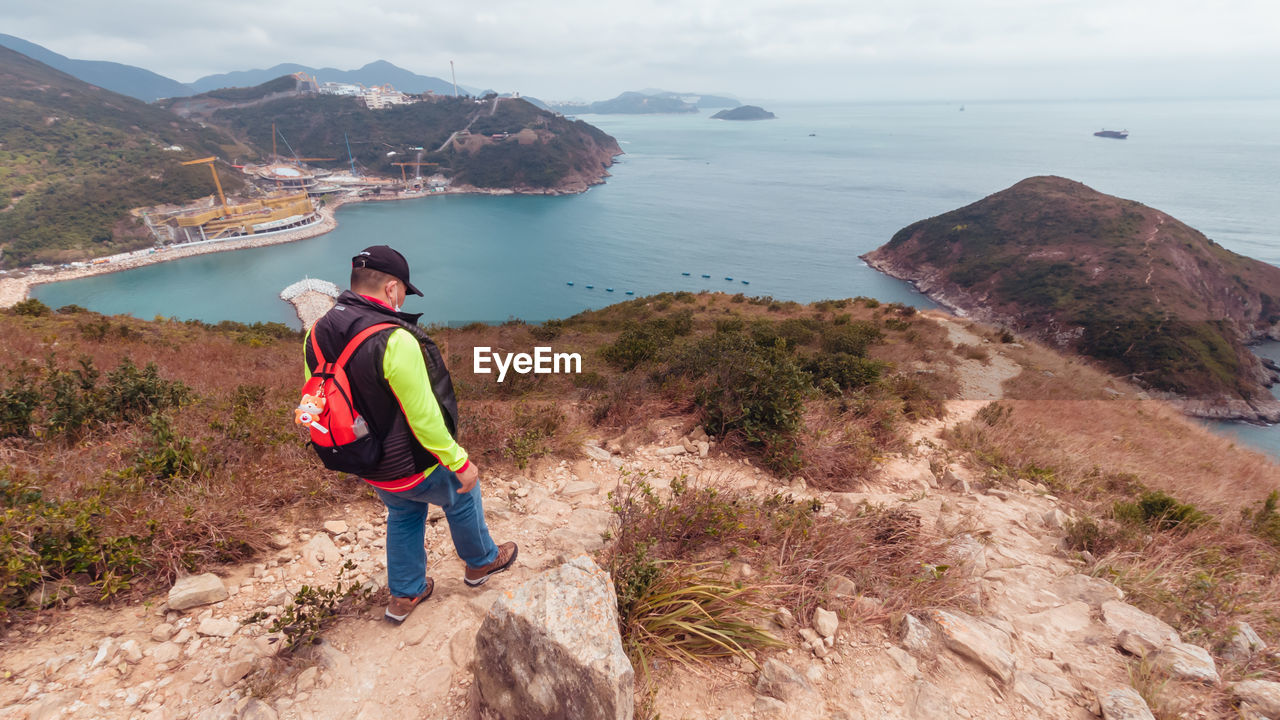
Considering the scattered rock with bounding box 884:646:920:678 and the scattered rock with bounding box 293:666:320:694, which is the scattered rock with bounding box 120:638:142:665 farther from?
the scattered rock with bounding box 884:646:920:678

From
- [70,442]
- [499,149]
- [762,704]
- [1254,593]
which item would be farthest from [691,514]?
[499,149]

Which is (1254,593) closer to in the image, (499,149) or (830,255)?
(830,255)

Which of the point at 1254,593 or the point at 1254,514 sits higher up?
the point at 1254,593

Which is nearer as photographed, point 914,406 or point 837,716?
point 837,716

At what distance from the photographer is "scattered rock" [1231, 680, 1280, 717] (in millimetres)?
2289

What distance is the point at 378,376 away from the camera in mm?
2137

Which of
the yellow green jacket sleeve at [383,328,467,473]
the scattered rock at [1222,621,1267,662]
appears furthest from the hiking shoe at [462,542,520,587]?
the scattered rock at [1222,621,1267,662]

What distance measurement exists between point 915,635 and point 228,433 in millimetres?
5186

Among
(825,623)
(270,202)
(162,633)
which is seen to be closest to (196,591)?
(162,633)

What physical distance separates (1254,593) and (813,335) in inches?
538

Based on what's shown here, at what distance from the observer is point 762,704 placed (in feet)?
7.50

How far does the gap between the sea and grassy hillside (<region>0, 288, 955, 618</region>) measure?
40.1 m

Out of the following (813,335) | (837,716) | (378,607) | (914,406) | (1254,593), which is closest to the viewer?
(837,716)

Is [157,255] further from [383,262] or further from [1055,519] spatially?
[1055,519]
